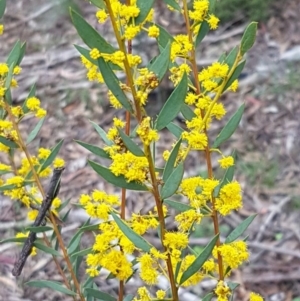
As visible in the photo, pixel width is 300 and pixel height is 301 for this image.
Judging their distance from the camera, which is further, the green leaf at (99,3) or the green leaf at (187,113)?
the green leaf at (187,113)

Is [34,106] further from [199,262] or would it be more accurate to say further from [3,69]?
[199,262]

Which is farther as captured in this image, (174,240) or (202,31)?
(202,31)

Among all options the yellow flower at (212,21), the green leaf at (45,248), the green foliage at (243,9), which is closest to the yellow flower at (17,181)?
the green leaf at (45,248)

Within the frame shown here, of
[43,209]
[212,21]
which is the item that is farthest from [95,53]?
[43,209]

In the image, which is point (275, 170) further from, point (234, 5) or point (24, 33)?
point (24, 33)

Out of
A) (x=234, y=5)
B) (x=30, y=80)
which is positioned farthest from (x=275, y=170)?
(x=30, y=80)

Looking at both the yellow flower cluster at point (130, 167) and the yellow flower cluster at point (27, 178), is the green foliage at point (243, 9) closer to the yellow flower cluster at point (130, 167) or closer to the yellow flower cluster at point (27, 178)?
the yellow flower cluster at point (27, 178)
